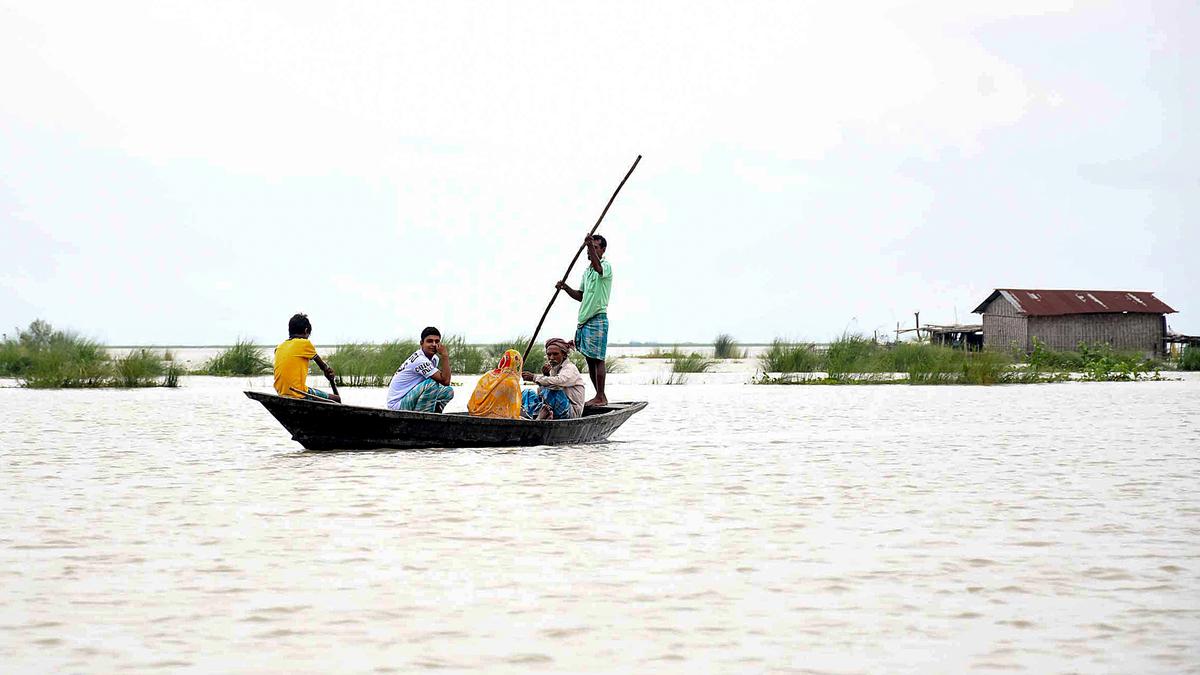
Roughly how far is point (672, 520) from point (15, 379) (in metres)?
22.5

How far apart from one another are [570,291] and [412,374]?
6.73ft

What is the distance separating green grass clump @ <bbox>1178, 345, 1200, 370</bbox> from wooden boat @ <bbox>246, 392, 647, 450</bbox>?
28.3 meters

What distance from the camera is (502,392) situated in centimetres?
1085

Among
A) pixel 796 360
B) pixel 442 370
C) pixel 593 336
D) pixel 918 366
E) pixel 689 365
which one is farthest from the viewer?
pixel 689 365

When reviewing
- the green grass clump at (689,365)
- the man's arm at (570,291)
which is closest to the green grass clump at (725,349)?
the green grass clump at (689,365)

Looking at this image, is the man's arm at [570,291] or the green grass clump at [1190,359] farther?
the green grass clump at [1190,359]

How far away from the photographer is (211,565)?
5.46 m

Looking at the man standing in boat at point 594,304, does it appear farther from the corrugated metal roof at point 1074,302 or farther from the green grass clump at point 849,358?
the corrugated metal roof at point 1074,302

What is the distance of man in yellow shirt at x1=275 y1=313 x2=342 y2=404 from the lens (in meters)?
10.0

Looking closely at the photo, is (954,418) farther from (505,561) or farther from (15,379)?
(15,379)

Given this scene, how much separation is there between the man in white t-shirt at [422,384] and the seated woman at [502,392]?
282 millimetres

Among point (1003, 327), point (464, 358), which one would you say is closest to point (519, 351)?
point (464, 358)

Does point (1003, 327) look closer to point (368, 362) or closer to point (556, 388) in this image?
point (368, 362)

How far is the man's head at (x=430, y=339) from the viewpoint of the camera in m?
10.4
